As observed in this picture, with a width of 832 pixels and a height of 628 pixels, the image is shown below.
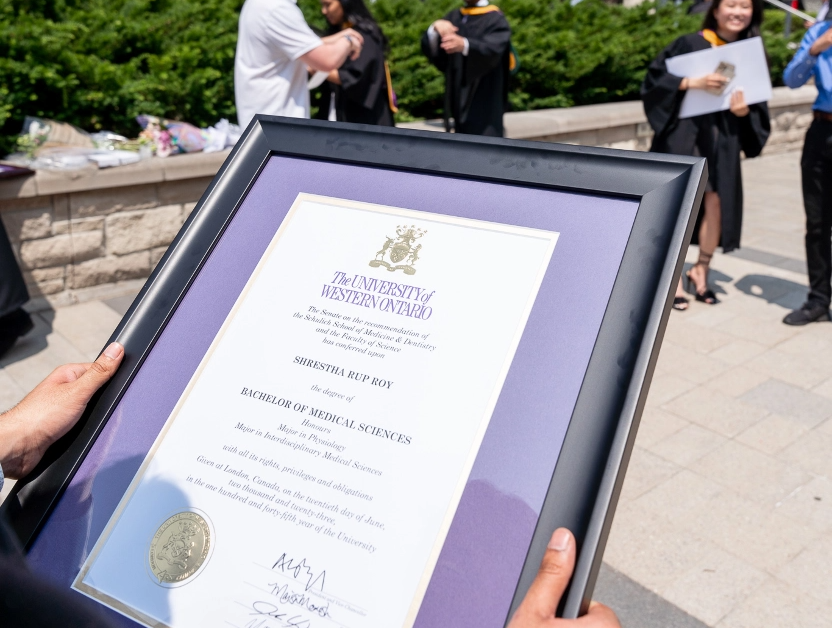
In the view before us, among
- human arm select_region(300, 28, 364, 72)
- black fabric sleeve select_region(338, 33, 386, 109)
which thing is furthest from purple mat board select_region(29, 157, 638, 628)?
black fabric sleeve select_region(338, 33, 386, 109)

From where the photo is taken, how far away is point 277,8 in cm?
372

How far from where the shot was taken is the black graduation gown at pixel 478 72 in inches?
220

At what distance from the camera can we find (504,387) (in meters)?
1.02

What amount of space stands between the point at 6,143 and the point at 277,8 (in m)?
2.18

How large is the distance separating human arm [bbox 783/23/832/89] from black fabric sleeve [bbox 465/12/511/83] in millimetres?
1926

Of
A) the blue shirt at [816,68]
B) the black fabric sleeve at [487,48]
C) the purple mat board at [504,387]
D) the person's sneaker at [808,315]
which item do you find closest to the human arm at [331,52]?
the black fabric sleeve at [487,48]

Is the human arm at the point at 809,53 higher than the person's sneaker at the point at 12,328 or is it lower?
higher

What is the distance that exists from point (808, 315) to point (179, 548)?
15.8ft

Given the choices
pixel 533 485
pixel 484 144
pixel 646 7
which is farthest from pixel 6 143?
pixel 646 7

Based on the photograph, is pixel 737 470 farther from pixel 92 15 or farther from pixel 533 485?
pixel 92 15

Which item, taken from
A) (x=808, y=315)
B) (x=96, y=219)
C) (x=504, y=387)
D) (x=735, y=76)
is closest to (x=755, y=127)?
(x=735, y=76)

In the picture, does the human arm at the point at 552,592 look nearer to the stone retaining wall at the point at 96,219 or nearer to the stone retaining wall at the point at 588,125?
the stone retaining wall at the point at 96,219

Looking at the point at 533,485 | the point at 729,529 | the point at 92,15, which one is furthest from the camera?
the point at 92,15
